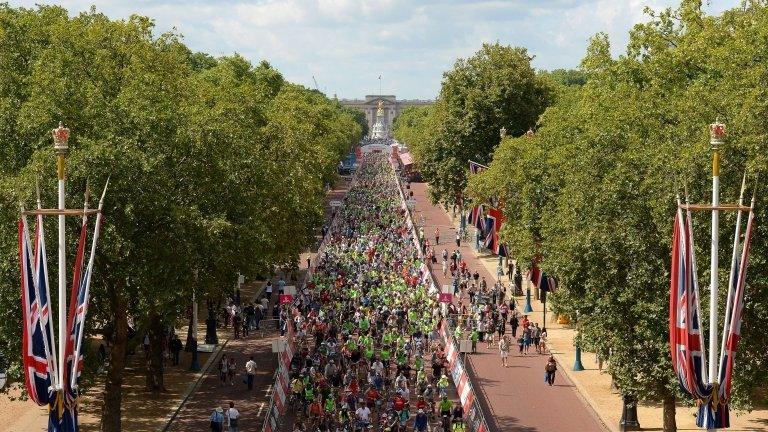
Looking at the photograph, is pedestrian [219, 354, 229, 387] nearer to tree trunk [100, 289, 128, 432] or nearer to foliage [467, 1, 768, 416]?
tree trunk [100, 289, 128, 432]

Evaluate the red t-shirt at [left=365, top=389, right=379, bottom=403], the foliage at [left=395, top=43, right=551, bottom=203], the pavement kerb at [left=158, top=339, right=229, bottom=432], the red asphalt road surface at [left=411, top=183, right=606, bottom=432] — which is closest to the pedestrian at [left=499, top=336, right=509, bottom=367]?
the red asphalt road surface at [left=411, top=183, right=606, bottom=432]

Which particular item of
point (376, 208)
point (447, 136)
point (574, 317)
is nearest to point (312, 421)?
point (574, 317)

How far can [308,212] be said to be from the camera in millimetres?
55531

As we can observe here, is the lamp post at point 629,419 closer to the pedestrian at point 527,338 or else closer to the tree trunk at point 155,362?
the pedestrian at point 527,338

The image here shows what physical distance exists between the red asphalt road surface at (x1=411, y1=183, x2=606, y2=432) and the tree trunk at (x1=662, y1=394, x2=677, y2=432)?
402 cm

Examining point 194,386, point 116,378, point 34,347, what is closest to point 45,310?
point 34,347

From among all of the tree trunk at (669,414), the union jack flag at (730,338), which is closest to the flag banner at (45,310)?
the union jack flag at (730,338)

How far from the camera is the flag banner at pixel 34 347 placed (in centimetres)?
2073

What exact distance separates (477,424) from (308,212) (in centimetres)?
2616

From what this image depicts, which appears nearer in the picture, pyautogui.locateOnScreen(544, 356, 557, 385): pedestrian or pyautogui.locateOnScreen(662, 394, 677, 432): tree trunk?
pyautogui.locateOnScreen(662, 394, 677, 432): tree trunk

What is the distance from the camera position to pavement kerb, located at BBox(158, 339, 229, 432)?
34.3m

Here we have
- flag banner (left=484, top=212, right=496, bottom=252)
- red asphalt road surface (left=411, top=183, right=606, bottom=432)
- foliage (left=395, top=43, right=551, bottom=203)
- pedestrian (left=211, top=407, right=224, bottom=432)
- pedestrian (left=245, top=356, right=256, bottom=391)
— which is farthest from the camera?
foliage (left=395, top=43, right=551, bottom=203)

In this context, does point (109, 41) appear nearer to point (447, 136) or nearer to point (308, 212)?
point (308, 212)

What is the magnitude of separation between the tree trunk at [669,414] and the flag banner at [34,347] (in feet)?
51.6
